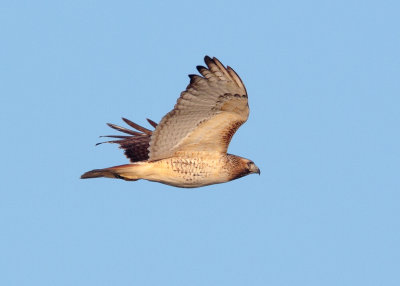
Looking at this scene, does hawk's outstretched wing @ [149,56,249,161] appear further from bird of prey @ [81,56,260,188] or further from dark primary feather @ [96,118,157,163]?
dark primary feather @ [96,118,157,163]

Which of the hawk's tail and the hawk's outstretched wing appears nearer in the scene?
the hawk's outstretched wing

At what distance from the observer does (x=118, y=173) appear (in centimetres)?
1301

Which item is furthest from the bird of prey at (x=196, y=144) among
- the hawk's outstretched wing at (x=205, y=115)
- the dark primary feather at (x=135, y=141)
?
the dark primary feather at (x=135, y=141)

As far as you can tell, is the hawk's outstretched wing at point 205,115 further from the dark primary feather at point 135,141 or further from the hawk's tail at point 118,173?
the dark primary feather at point 135,141

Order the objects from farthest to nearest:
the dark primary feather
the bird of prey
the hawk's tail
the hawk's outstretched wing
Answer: the dark primary feather → the hawk's tail → the bird of prey → the hawk's outstretched wing

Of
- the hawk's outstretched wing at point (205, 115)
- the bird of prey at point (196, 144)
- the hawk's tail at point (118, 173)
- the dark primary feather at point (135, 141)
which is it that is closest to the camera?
the hawk's outstretched wing at point (205, 115)

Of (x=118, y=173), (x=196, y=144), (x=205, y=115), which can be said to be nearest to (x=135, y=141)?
(x=118, y=173)

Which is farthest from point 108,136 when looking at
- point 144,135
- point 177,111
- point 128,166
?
point 177,111

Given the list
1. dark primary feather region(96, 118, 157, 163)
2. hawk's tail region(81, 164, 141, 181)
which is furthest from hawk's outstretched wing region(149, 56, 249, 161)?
dark primary feather region(96, 118, 157, 163)

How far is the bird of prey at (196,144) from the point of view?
1194 cm

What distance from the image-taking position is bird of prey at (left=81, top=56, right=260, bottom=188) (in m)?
11.9

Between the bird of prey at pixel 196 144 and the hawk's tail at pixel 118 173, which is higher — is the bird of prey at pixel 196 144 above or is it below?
above

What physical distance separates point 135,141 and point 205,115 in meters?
2.67

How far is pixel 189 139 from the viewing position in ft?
Result: 41.9
